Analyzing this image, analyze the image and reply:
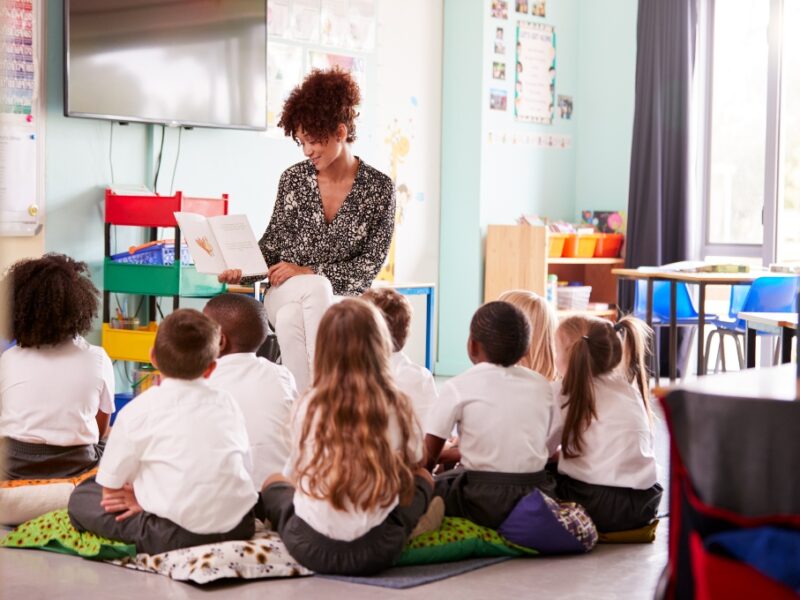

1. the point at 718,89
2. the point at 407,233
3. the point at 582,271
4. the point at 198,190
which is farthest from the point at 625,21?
the point at 198,190

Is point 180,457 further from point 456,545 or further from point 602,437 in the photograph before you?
point 602,437

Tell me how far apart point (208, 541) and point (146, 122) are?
9.40 feet

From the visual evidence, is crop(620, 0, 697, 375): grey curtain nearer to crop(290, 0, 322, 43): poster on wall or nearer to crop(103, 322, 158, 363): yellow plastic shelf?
crop(290, 0, 322, 43): poster on wall

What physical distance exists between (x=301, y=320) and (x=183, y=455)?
112 centimetres

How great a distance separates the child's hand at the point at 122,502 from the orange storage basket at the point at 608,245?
5.20 m

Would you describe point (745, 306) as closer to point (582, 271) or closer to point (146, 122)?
point (582, 271)

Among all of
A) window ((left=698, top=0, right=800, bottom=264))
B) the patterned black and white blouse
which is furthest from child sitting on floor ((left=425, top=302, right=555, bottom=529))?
window ((left=698, top=0, right=800, bottom=264))

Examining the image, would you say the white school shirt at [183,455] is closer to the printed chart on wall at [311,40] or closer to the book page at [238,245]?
the book page at [238,245]

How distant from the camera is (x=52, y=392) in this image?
3.30 m

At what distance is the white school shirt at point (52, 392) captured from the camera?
10.8 ft

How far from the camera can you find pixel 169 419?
2766 millimetres

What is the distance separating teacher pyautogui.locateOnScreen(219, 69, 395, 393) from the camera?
3.91 m

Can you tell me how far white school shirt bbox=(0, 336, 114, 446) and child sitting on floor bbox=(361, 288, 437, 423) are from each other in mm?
908

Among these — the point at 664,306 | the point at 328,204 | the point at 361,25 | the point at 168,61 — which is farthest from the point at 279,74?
the point at 664,306
